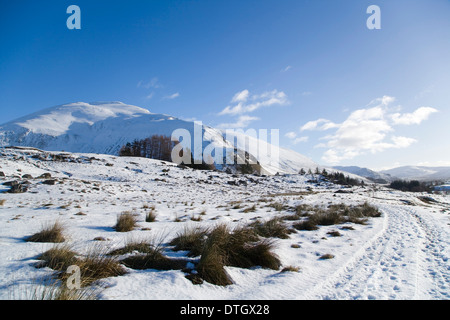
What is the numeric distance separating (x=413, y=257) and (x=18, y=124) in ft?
660

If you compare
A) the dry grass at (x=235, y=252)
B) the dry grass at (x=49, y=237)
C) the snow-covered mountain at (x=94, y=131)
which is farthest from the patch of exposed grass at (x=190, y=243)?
the snow-covered mountain at (x=94, y=131)

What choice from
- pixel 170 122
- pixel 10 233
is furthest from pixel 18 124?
pixel 10 233

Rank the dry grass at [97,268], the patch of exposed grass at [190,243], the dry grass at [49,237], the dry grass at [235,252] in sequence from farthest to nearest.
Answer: the dry grass at [49,237], the patch of exposed grass at [190,243], the dry grass at [235,252], the dry grass at [97,268]

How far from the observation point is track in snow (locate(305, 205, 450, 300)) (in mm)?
2873

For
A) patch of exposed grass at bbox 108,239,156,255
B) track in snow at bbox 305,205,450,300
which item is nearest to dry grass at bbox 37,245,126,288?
patch of exposed grass at bbox 108,239,156,255

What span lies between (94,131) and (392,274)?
167997 millimetres

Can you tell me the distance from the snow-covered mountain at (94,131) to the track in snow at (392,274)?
88.9 m

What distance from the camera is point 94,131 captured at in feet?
465

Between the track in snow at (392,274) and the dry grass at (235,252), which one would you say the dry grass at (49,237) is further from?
the track in snow at (392,274)

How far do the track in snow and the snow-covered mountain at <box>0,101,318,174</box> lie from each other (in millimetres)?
88893

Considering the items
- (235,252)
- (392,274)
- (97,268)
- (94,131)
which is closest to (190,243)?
(235,252)

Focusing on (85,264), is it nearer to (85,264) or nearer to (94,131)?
(85,264)

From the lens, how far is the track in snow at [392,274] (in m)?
2.87
